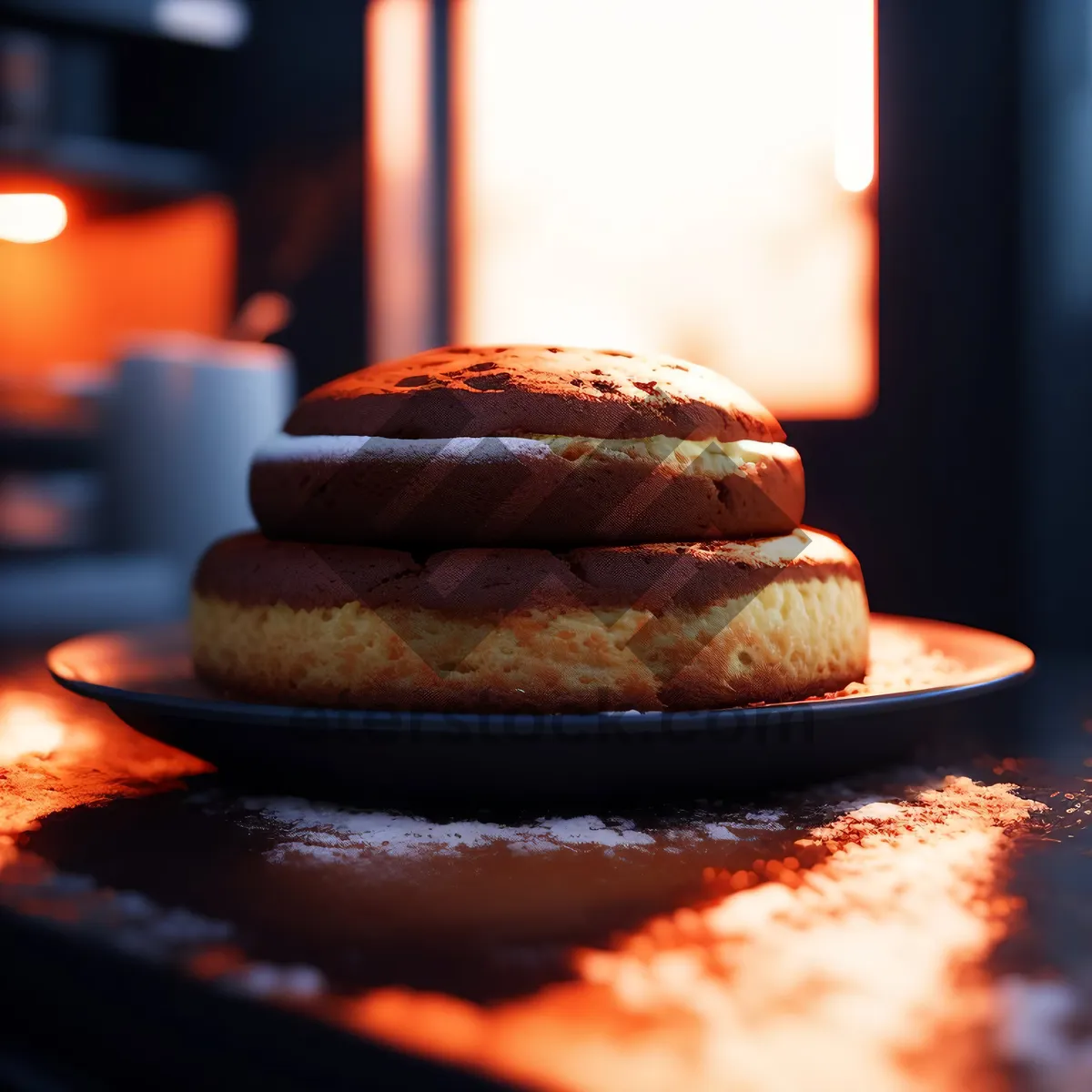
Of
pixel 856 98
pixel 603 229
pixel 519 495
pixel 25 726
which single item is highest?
pixel 856 98

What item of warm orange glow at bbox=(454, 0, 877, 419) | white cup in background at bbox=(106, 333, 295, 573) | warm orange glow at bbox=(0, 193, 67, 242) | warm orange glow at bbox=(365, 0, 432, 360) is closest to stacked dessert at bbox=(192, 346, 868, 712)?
warm orange glow at bbox=(454, 0, 877, 419)

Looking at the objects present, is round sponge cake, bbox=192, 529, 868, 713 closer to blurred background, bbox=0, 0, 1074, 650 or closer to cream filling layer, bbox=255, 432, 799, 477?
cream filling layer, bbox=255, 432, 799, 477

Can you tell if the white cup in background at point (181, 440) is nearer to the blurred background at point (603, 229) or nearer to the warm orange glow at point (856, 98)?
the blurred background at point (603, 229)

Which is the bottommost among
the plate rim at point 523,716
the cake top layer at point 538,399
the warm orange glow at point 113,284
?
the plate rim at point 523,716

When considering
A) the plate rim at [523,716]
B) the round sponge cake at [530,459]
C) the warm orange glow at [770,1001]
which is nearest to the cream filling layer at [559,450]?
the round sponge cake at [530,459]

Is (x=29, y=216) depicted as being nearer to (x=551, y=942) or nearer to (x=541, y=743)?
(x=541, y=743)

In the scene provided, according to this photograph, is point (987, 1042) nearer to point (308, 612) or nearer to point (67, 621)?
point (308, 612)

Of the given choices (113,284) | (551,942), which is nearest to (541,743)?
(551,942)
